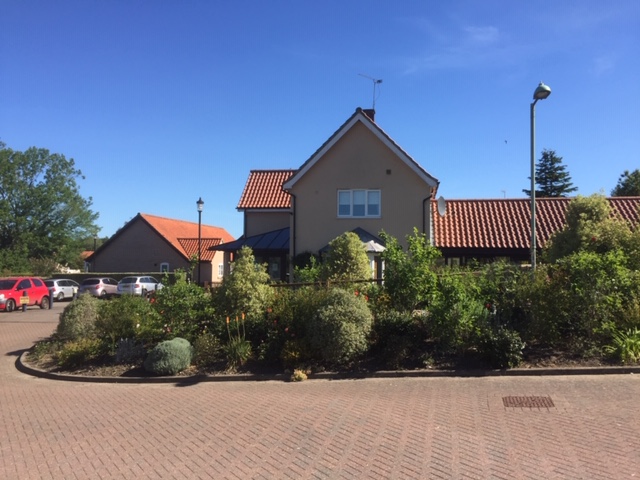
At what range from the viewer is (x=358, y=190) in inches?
820

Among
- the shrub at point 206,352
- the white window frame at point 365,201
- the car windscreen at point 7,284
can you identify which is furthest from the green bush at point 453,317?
the car windscreen at point 7,284

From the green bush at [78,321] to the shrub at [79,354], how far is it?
111cm

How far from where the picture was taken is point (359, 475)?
491 cm

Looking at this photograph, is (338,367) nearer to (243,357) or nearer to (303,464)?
A: (243,357)

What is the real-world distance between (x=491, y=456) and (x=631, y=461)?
4.22 feet

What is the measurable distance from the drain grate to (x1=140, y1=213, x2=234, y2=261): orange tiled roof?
121ft

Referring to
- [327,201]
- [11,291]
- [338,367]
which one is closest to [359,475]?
[338,367]

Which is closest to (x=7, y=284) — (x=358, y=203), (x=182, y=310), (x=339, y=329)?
(x=358, y=203)

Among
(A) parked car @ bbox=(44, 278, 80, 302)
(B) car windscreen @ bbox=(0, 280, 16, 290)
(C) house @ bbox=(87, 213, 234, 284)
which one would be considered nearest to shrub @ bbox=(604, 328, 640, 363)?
(B) car windscreen @ bbox=(0, 280, 16, 290)

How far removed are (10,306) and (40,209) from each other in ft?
128

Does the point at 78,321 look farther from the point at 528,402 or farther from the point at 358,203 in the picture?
the point at 358,203

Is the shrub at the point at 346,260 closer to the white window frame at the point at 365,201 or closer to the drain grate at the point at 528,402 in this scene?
the white window frame at the point at 365,201

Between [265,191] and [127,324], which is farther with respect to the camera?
[265,191]

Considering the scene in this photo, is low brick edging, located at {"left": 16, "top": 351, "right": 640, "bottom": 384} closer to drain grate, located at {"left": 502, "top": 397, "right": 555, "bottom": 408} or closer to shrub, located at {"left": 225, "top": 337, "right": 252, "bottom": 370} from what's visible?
shrub, located at {"left": 225, "top": 337, "right": 252, "bottom": 370}
